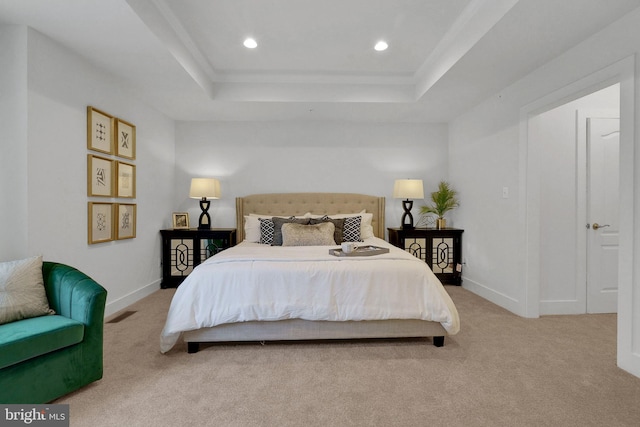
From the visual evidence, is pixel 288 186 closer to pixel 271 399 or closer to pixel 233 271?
pixel 233 271

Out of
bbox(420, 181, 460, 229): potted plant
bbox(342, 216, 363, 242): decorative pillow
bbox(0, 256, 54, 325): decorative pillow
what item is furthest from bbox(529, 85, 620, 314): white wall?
bbox(0, 256, 54, 325): decorative pillow

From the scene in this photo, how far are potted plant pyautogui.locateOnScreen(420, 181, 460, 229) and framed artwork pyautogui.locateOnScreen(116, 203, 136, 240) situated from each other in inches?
152

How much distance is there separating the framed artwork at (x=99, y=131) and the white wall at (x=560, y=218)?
14.5 ft

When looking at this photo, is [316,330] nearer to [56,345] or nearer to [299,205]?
[56,345]

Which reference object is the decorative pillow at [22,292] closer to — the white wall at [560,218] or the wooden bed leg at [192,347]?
the wooden bed leg at [192,347]

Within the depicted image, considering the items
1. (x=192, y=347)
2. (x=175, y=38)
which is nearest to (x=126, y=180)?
(x=175, y=38)

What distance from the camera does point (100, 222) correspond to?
10.2ft

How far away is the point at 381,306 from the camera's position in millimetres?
2418

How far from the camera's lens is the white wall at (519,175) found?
2111 mm

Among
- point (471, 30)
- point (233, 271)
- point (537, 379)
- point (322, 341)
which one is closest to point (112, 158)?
point (233, 271)

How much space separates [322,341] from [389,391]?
0.81 m

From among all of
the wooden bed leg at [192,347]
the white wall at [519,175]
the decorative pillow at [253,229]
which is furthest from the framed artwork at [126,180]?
the white wall at [519,175]

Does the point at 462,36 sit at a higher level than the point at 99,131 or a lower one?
higher

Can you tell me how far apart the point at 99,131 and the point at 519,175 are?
14.0 feet
